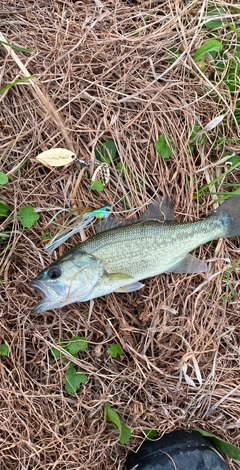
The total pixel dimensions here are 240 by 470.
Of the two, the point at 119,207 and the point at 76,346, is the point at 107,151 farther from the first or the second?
the point at 76,346

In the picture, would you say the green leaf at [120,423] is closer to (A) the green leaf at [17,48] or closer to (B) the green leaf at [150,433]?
(B) the green leaf at [150,433]

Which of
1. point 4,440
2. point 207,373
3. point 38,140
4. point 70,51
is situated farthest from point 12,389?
point 70,51

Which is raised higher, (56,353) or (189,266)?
(189,266)

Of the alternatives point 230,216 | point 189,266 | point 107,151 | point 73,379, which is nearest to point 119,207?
point 107,151

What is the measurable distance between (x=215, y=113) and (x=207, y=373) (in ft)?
6.73

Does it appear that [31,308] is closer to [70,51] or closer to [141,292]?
[141,292]

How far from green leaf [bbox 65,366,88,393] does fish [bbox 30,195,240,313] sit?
606mm

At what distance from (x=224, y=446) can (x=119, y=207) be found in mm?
1996

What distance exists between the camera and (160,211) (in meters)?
3.14

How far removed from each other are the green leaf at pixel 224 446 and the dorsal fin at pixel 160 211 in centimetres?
165

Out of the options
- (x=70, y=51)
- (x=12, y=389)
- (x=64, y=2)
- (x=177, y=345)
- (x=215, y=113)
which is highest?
(x=64, y=2)

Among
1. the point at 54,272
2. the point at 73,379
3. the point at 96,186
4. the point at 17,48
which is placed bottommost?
the point at 73,379

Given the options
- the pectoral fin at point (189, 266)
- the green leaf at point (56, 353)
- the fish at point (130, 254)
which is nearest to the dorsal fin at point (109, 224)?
the fish at point (130, 254)

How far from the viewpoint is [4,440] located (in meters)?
3.08
